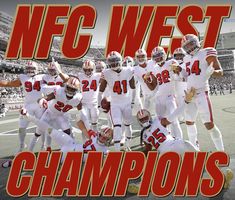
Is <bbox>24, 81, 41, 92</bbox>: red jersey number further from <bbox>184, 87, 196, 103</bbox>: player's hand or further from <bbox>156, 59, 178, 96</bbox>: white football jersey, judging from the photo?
<bbox>184, 87, 196, 103</bbox>: player's hand

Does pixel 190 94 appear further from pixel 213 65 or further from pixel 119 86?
pixel 119 86

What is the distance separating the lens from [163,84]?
20.4ft

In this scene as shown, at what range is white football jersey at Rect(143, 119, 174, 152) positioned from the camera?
4.34 metres

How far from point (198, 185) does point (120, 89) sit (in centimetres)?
239

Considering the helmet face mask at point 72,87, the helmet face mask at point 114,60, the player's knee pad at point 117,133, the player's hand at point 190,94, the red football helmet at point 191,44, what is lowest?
the player's knee pad at point 117,133

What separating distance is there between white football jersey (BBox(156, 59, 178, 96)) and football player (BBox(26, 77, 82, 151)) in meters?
1.82

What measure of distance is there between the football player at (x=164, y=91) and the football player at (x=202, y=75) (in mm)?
728

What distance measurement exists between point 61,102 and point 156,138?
1.98m

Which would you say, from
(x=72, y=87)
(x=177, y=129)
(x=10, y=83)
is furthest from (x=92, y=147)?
(x=10, y=83)

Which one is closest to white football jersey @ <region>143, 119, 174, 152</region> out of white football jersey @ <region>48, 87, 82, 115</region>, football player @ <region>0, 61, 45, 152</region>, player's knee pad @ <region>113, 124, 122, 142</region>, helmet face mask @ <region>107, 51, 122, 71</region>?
player's knee pad @ <region>113, 124, 122, 142</region>

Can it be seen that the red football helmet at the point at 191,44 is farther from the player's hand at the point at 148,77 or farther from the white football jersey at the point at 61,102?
the white football jersey at the point at 61,102

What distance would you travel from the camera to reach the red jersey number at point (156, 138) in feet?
14.3

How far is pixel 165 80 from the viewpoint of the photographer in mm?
6203

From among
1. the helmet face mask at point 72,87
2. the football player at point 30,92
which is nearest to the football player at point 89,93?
the football player at point 30,92
